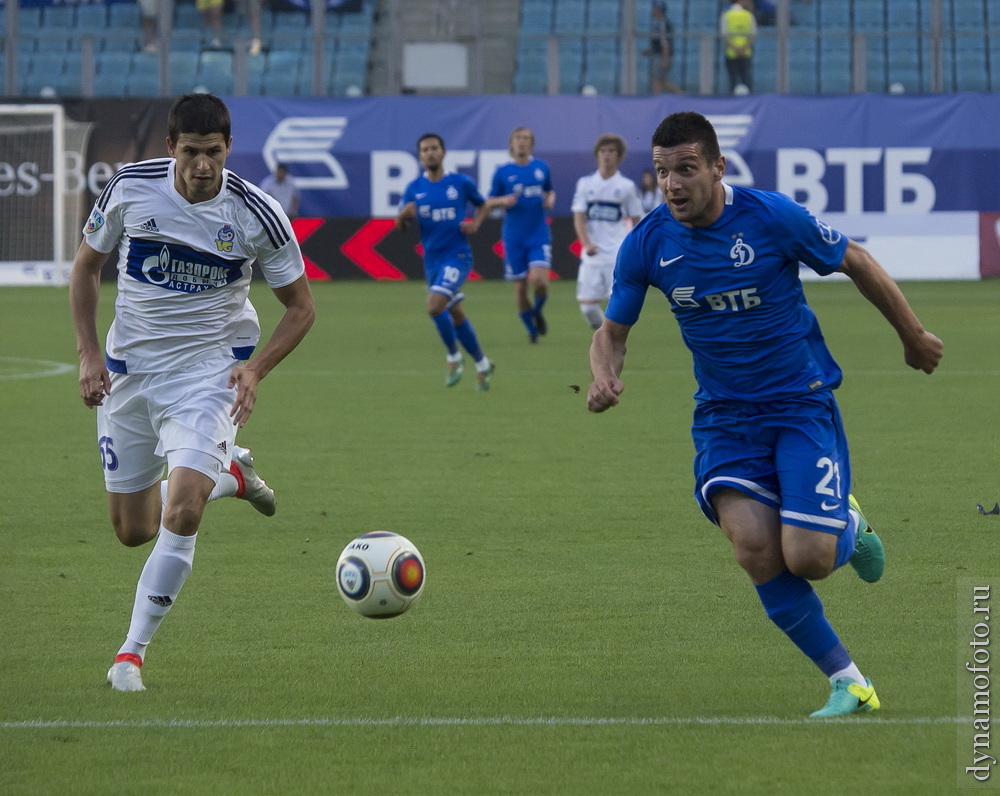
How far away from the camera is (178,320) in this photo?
5.48m

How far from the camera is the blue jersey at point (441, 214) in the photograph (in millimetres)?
14469

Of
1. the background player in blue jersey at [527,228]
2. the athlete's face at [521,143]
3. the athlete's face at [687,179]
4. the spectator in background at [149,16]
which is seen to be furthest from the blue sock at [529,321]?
the spectator in background at [149,16]

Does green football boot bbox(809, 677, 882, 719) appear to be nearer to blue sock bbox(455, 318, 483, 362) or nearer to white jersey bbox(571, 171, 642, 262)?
blue sock bbox(455, 318, 483, 362)

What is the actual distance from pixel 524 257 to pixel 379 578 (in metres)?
12.8

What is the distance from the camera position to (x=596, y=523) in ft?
25.8

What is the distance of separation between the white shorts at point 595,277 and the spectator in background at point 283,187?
424 inches

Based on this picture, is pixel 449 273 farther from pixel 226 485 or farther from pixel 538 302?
pixel 226 485

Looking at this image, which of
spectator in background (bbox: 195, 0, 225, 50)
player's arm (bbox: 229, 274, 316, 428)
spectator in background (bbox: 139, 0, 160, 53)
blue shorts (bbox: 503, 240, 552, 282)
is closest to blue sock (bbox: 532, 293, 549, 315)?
blue shorts (bbox: 503, 240, 552, 282)

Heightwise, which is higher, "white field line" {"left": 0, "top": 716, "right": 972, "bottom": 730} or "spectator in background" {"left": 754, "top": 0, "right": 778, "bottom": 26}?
"spectator in background" {"left": 754, "top": 0, "right": 778, "bottom": 26}

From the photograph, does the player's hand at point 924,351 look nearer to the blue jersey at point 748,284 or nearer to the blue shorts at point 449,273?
the blue jersey at point 748,284

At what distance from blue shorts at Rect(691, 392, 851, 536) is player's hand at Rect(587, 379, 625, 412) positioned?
0.32m

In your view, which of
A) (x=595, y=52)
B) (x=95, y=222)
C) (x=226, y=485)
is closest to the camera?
(x=95, y=222)

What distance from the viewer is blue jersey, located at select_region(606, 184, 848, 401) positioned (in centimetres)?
482

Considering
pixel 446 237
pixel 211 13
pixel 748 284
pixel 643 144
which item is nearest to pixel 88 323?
pixel 748 284
